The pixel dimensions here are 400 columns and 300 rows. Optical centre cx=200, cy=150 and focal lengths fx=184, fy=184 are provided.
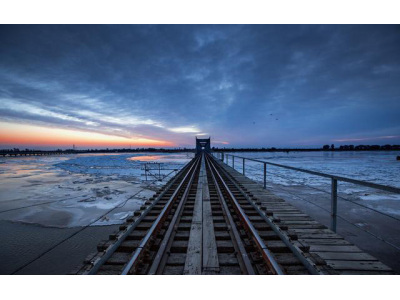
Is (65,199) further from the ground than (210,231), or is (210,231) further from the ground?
(210,231)

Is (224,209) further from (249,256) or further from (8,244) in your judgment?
(8,244)

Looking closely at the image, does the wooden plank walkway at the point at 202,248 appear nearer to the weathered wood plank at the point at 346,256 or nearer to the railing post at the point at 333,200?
the weathered wood plank at the point at 346,256

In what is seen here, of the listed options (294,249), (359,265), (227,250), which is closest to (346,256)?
(359,265)

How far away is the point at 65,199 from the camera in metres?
8.06

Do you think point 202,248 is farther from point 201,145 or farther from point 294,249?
point 201,145

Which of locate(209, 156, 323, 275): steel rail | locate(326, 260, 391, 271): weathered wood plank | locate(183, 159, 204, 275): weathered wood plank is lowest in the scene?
locate(326, 260, 391, 271): weathered wood plank

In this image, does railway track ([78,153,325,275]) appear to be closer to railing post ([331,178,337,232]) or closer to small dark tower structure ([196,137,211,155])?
railing post ([331,178,337,232])

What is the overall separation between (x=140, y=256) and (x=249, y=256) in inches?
65.2

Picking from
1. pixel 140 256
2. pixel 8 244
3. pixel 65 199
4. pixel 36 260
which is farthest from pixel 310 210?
pixel 65 199

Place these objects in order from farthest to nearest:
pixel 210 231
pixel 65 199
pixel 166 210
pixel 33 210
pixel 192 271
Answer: pixel 65 199, pixel 33 210, pixel 166 210, pixel 210 231, pixel 192 271

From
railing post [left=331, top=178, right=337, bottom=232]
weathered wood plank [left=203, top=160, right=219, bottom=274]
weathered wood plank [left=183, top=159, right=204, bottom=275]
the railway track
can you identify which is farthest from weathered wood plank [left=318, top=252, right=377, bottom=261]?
weathered wood plank [left=183, top=159, right=204, bottom=275]

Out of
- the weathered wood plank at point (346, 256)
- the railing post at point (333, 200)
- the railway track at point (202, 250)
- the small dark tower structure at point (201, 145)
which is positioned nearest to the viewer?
the railway track at point (202, 250)

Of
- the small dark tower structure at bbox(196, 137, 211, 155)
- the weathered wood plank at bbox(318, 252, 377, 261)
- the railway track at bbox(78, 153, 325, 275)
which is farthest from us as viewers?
the small dark tower structure at bbox(196, 137, 211, 155)

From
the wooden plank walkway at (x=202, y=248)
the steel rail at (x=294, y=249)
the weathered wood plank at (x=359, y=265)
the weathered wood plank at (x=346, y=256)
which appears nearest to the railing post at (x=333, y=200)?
the weathered wood plank at (x=346, y=256)
